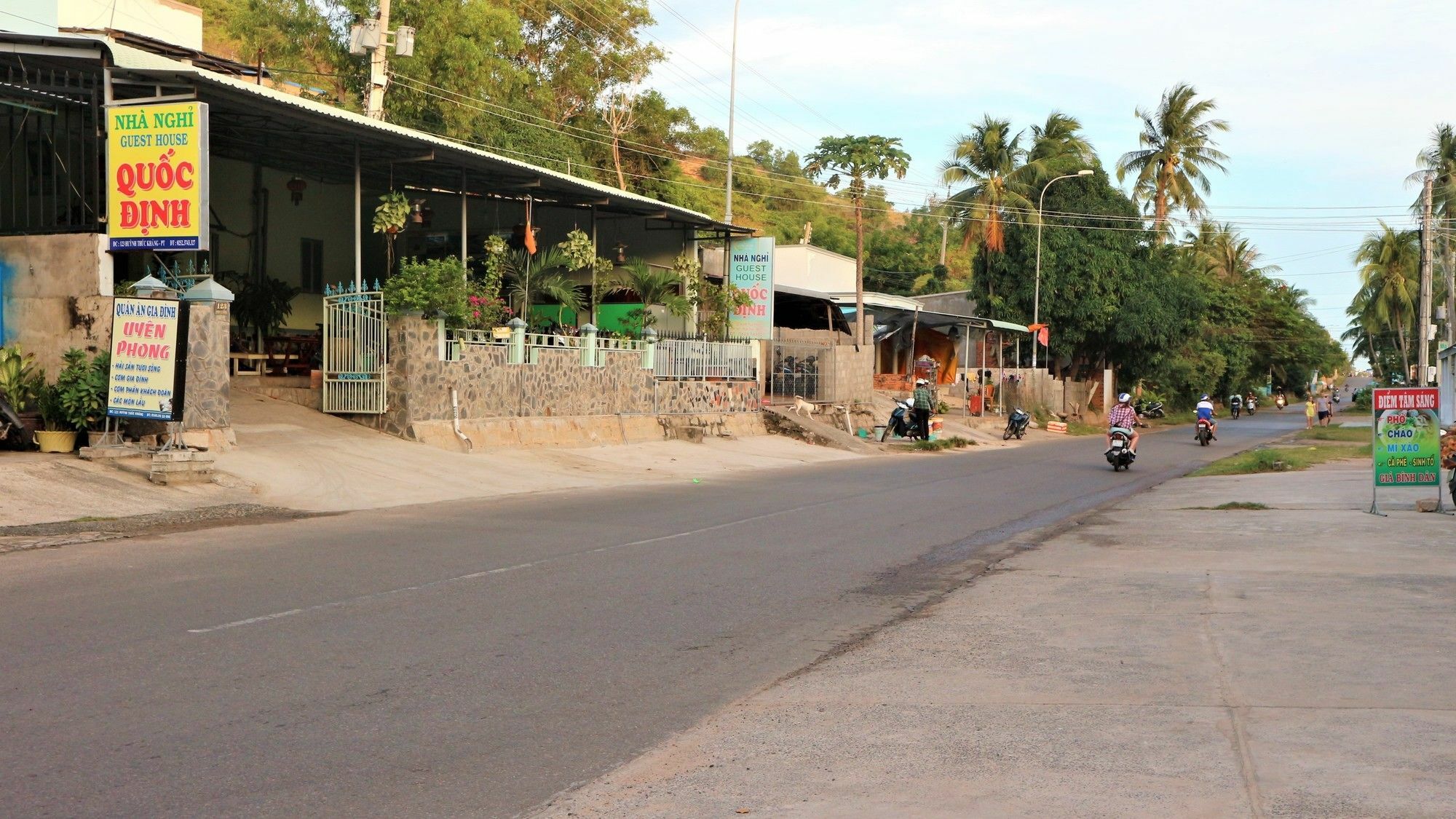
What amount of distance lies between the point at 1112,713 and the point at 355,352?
17931 mm

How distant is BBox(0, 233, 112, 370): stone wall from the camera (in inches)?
672

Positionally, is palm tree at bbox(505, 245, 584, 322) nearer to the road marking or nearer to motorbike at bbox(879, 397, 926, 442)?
motorbike at bbox(879, 397, 926, 442)

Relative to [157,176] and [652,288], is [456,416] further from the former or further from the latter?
[652,288]

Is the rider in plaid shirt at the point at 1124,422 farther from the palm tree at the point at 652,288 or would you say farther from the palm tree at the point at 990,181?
the palm tree at the point at 990,181

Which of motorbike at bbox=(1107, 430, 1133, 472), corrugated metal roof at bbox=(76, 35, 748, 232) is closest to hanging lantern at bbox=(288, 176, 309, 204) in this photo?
corrugated metal roof at bbox=(76, 35, 748, 232)

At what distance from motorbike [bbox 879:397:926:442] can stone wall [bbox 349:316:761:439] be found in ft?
16.2

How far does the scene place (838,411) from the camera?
36000mm

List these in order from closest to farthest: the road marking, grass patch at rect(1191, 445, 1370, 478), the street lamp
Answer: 1. the road marking
2. grass patch at rect(1191, 445, 1370, 478)
3. the street lamp

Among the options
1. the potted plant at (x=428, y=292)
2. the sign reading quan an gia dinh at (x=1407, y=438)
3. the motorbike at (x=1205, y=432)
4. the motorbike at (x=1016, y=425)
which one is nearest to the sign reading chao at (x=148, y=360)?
the potted plant at (x=428, y=292)

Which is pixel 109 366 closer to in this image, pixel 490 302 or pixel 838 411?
pixel 490 302

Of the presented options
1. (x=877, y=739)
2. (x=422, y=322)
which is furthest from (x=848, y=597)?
(x=422, y=322)

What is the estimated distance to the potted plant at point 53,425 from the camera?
53.3 feet

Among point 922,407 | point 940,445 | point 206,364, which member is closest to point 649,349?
point 922,407

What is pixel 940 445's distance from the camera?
34375mm
